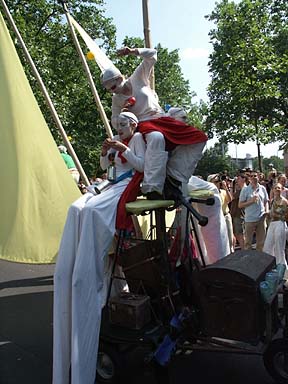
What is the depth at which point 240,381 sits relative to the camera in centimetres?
358

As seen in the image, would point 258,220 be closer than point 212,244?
No

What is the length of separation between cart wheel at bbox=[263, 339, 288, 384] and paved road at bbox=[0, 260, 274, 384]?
15 centimetres

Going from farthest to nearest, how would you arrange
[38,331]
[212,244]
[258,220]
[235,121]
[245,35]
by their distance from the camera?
[235,121], [245,35], [258,220], [38,331], [212,244]

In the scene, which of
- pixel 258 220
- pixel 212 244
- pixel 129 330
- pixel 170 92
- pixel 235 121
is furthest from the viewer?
pixel 170 92

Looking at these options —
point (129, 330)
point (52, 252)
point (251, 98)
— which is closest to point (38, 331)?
point (52, 252)

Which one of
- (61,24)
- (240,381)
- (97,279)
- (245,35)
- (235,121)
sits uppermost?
(61,24)

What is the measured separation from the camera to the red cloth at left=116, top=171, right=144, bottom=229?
3439 mm

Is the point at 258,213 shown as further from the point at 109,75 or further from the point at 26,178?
the point at 26,178

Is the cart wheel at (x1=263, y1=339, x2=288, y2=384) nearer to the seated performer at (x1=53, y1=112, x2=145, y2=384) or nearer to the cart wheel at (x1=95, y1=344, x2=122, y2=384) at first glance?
the cart wheel at (x1=95, y1=344, x2=122, y2=384)

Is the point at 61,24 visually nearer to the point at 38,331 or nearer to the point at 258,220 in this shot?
the point at 258,220

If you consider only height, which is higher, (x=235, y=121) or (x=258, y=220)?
(x=235, y=121)

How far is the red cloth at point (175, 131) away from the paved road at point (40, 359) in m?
1.85

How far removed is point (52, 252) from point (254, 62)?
1211 centimetres

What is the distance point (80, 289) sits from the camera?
3.25 meters
